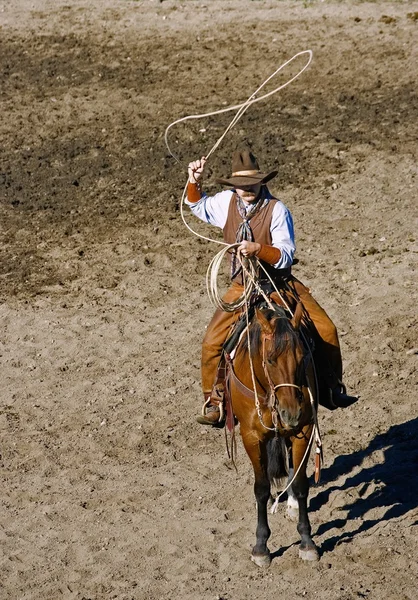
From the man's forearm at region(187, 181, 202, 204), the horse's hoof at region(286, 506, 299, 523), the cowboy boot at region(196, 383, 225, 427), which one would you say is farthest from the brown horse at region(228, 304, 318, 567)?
the man's forearm at region(187, 181, 202, 204)

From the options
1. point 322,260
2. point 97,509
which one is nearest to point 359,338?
point 322,260

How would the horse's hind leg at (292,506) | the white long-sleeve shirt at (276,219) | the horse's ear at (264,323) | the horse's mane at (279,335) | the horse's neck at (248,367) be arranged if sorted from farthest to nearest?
the horse's hind leg at (292,506)
the white long-sleeve shirt at (276,219)
the horse's neck at (248,367)
the horse's ear at (264,323)
the horse's mane at (279,335)

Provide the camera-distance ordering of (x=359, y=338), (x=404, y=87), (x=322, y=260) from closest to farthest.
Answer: (x=359, y=338)
(x=322, y=260)
(x=404, y=87)

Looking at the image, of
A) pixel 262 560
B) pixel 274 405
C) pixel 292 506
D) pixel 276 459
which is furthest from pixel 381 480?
pixel 274 405

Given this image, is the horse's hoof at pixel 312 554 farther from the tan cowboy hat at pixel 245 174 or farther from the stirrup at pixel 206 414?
the tan cowboy hat at pixel 245 174

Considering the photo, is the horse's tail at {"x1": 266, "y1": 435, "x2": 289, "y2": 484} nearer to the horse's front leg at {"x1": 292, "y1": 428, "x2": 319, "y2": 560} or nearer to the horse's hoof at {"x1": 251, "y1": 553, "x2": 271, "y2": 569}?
the horse's front leg at {"x1": 292, "y1": 428, "x2": 319, "y2": 560}

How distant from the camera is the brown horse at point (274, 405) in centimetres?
741

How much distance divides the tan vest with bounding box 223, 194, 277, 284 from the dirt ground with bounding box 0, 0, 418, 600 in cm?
228

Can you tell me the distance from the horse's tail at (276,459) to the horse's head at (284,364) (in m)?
0.65

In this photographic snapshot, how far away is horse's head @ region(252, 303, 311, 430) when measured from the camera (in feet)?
24.1

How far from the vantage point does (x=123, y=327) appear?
478 inches

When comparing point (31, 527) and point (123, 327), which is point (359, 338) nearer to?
point (123, 327)

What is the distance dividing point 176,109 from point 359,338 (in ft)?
20.6

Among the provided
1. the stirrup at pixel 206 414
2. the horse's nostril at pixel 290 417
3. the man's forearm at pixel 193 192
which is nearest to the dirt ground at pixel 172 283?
the stirrup at pixel 206 414
